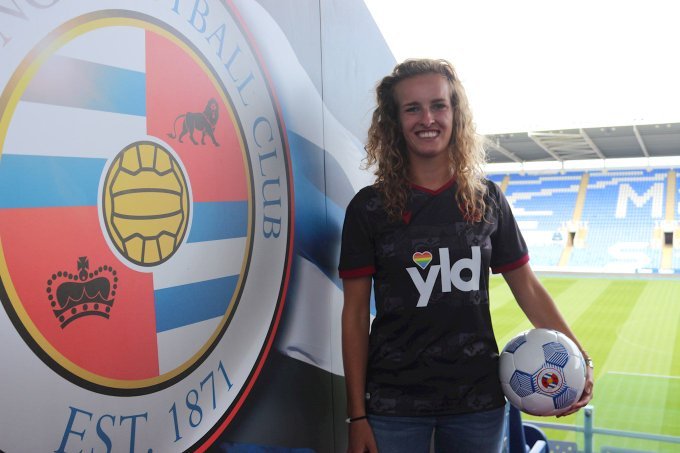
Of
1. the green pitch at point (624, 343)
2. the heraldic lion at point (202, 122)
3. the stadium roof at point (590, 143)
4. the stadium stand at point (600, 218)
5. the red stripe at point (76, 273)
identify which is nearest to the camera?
the red stripe at point (76, 273)

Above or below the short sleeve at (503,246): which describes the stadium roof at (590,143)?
above

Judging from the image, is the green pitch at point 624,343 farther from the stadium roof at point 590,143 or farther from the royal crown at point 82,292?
the stadium roof at point 590,143

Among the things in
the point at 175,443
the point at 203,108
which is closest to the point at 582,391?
the point at 175,443

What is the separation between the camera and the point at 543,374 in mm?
1304

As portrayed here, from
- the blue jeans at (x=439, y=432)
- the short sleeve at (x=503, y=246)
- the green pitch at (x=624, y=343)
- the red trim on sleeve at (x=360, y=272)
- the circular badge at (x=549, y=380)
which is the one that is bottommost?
the green pitch at (x=624, y=343)

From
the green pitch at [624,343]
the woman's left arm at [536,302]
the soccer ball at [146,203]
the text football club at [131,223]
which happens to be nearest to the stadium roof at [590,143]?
the green pitch at [624,343]

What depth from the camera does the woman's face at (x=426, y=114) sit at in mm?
1275

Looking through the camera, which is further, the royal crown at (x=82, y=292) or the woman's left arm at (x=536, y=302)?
the woman's left arm at (x=536, y=302)

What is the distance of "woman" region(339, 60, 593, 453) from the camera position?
1.21m

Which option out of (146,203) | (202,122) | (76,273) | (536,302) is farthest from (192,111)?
(536,302)

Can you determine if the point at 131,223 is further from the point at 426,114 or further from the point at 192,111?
the point at 426,114

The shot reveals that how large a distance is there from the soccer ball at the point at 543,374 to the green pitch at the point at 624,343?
217 centimetres

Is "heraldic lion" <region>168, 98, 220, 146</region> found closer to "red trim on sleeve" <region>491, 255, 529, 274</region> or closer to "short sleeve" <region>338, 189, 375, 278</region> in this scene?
"short sleeve" <region>338, 189, 375, 278</region>

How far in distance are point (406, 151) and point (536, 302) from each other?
0.49m
